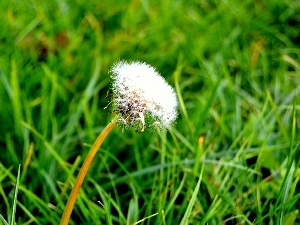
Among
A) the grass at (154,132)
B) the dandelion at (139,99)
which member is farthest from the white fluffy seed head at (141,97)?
the grass at (154,132)

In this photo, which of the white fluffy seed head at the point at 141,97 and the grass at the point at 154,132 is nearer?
the white fluffy seed head at the point at 141,97

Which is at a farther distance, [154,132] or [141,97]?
[154,132]

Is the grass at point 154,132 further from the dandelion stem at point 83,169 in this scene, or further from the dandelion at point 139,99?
the dandelion at point 139,99

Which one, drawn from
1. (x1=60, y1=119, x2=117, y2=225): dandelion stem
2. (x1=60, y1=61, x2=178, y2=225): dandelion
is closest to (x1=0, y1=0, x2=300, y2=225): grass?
(x1=60, y1=119, x2=117, y2=225): dandelion stem

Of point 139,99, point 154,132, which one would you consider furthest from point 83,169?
point 154,132

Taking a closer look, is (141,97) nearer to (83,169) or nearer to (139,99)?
(139,99)

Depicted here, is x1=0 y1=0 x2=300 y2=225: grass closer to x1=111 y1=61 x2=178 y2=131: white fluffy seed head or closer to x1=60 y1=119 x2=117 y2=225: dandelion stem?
x1=60 y1=119 x2=117 y2=225: dandelion stem
